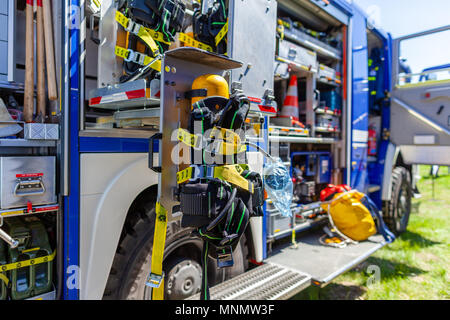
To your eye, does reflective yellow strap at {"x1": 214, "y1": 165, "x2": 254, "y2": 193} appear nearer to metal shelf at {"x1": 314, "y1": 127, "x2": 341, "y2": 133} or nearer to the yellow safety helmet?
the yellow safety helmet

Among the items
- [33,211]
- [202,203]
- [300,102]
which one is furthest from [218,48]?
[300,102]

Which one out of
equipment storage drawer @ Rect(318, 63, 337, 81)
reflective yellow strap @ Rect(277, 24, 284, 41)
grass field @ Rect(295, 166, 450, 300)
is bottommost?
grass field @ Rect(295, 166, 450, 300)

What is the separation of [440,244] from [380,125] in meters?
1.99

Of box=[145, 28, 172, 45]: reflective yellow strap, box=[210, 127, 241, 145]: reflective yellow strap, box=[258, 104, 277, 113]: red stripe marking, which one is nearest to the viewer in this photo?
box=[210, 127, 241, 145]: reflective yellow strap

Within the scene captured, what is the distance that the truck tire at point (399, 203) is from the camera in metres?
4.84

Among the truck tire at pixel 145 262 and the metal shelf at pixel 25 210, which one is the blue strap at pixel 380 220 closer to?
the truck tire at pixel 145 262

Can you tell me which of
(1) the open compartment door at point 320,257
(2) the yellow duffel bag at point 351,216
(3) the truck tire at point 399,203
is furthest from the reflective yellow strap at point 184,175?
(3) the truck tire at point 399,203

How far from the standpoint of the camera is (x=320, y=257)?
3.35 metres

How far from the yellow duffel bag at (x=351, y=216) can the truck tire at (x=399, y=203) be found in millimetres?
1303

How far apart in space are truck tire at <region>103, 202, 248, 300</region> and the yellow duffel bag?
2.09 metres

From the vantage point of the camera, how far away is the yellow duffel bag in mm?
3691

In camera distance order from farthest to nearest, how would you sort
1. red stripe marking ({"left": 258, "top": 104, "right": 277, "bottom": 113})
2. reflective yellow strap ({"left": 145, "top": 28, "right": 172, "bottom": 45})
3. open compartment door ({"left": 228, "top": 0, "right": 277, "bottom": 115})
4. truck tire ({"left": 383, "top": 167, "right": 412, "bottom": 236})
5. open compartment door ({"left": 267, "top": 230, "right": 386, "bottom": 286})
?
truck tire ({"left": 383, "top": 167, "right": 412, "bottom": 236}) < open compartment door ({"left": 267, "top": 230, "right": 386, "bottom": 286}) < red stripe marking ({"left": 258, "top": 104, "right": 277, "bottom": 113}) < open compartment door ({"left": 228, "top": 0, "right": 277, "bottom": 115}) < reflective yellow strap ({"left": 145, "top": 28, "right": 172, "bottom": 45})

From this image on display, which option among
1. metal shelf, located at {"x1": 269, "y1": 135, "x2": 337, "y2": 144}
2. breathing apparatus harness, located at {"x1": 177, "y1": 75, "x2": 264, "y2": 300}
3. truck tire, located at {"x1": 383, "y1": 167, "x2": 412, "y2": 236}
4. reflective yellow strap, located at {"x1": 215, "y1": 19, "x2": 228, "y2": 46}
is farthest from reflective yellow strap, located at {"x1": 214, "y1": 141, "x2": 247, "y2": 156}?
truck tire, located at {"x1": 383, "y1": 167, "x2": 412, "y2": 236}

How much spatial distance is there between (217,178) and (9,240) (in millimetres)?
1158
